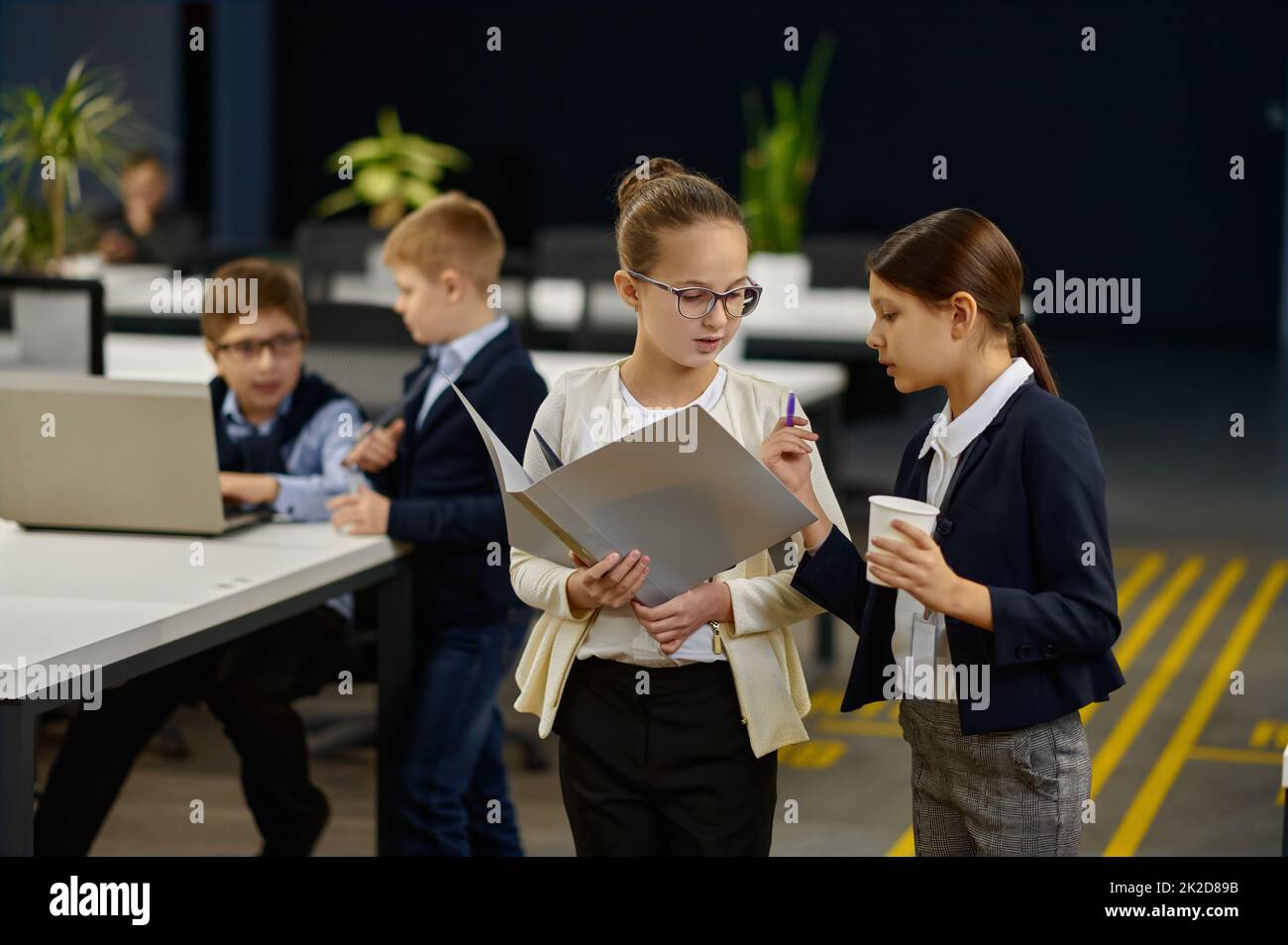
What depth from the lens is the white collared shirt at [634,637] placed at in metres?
1.97

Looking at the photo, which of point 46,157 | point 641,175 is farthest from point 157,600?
point 46,157

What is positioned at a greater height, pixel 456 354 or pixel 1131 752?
pixel 456 354

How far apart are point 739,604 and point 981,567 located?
0.32m

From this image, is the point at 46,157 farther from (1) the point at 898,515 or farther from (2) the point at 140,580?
(1) the point at 898,515

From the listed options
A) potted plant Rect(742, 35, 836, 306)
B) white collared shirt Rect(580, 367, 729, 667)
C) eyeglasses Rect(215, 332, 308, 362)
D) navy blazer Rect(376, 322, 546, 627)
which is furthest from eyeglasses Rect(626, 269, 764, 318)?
potted plant Rect(742, 35, 836, 306)

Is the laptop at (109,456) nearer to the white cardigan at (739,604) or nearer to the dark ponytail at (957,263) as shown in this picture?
the white cardigan at (739,604)

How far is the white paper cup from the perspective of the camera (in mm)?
1668

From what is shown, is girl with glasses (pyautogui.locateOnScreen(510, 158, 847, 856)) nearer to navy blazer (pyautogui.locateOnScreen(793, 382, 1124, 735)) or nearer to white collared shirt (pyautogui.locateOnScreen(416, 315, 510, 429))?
navy blazer (pyautogui.locateOnScreen(793, 382, 1124, 735))

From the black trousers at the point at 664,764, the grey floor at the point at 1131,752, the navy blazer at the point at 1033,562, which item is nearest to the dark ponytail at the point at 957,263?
the navy blazer at the point at 1033,562

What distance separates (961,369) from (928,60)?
40.1 feet

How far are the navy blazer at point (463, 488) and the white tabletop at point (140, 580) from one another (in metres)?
0.09

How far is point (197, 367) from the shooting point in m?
4.49

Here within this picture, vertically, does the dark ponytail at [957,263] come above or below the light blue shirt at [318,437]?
above
